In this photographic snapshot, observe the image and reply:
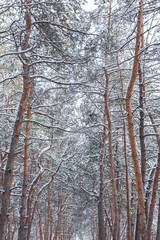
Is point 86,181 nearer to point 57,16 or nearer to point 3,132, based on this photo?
point 3,132

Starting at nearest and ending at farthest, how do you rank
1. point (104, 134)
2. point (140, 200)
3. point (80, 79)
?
point (140, 200), point (80, 79), point (104, 134)

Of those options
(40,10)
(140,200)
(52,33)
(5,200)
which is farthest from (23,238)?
(40,10)

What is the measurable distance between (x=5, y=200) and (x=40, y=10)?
5.06 meters

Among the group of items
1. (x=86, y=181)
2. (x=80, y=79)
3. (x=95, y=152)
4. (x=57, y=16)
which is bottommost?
(x=86, y=181)

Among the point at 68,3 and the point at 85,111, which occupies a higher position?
the point at 68,3

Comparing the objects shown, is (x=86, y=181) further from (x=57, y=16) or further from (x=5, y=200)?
(x=57, y=16)

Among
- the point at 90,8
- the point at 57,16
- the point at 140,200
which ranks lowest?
the point at 140,200

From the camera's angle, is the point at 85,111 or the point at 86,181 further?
the point at 86,181

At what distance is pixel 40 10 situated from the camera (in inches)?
221

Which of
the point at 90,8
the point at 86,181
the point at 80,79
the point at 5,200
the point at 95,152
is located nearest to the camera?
the point at 5,200

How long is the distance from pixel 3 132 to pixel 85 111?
355 centimetres

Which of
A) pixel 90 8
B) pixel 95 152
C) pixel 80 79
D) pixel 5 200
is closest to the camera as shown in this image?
pixel 5 200

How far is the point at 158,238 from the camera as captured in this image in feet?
24.2

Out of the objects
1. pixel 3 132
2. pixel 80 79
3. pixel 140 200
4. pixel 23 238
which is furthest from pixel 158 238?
pixel 3 132
